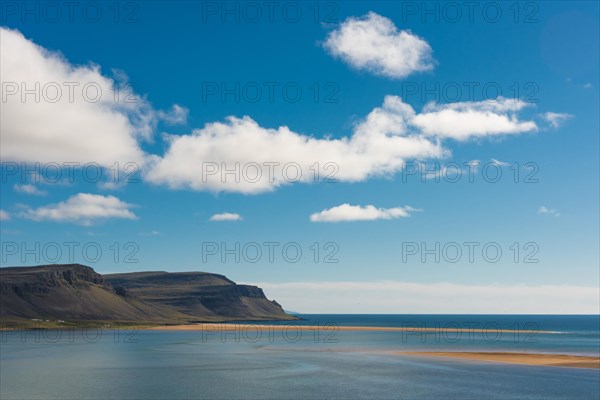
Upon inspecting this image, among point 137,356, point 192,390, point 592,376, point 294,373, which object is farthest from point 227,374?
point 592,376

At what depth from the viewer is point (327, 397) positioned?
195 ft

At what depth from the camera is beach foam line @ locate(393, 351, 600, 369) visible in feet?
307

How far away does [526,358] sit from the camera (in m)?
105

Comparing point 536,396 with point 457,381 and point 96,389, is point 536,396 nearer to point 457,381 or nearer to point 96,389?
point 457,381

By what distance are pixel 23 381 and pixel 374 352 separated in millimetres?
68760

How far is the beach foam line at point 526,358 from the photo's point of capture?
93.4 meters

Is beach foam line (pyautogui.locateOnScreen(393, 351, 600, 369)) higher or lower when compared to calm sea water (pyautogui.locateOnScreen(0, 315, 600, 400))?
lower

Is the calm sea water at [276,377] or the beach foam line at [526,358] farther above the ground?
the calm sea water at [276,377]

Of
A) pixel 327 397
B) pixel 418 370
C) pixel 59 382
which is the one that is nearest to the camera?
pixel 327 397

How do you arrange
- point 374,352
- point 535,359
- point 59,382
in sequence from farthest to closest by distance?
point 374,352, point 535,359, point 59,382

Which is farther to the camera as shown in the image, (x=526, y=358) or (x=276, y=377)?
(x=526, y=358)

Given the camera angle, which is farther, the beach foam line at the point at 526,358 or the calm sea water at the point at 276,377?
the beach foam line at the point at 526,358

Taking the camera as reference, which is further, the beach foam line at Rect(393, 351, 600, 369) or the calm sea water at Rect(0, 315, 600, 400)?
the beach foam line at Rect(393, 351, 600, 369)

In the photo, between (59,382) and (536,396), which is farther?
(59,382)
